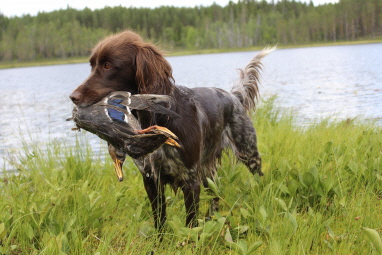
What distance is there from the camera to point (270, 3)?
122938 millimetres

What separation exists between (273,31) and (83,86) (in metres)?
96.2

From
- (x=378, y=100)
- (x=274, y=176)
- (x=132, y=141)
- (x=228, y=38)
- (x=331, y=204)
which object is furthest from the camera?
(x=228, y=38)

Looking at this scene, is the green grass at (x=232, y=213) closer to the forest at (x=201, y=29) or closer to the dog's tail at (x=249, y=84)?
the dog's tail at (x=249, y=84)

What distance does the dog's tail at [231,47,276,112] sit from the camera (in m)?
4.88

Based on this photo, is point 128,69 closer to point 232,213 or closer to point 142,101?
point 142,101

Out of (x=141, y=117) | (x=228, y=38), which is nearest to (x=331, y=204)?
(x=141, y=117)

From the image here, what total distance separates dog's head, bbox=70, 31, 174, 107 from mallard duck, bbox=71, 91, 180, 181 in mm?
267

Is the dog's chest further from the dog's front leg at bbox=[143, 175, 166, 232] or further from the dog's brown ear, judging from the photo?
the dog's brown ear

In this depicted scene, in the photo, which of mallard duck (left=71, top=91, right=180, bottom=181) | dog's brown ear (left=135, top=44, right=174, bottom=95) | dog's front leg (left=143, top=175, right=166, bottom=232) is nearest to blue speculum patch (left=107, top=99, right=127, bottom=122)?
mallard duck (left=71, top=91, right=180, bottom=181)

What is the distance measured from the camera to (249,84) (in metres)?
5.00

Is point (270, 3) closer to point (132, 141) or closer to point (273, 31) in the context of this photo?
point (273, 31)

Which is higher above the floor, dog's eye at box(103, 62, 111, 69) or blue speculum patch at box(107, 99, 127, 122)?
dog's eye at box(103, 62, 111, 69)

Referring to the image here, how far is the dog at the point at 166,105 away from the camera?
293 centimetres

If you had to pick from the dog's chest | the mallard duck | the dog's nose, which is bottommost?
the dog's chest
